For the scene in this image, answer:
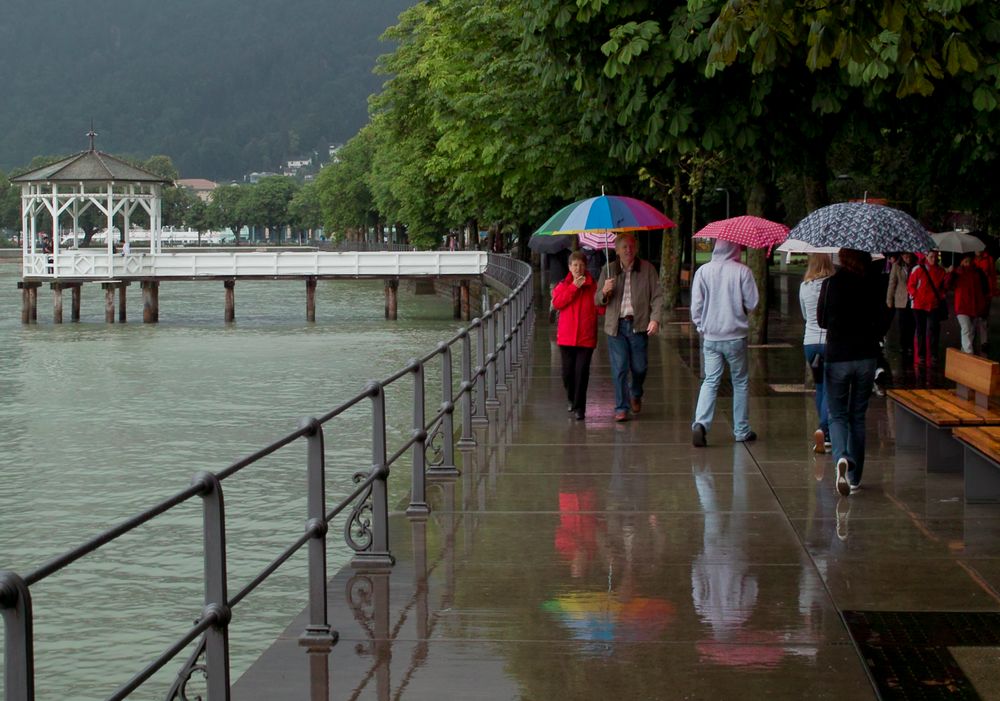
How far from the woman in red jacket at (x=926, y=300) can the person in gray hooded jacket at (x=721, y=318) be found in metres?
9.23

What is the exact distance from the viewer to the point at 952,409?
11180mm

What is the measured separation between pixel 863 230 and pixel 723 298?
1895 mm

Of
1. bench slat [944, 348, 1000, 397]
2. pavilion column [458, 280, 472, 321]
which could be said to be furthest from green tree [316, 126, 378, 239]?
bench slat [944, 348, 1000, 397]

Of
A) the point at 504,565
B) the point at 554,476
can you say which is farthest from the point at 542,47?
the point at 504,565

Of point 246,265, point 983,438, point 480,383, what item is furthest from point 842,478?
point 246,265

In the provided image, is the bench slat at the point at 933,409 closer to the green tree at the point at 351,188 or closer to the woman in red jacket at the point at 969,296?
the woman in red jacket at the point at 969,296

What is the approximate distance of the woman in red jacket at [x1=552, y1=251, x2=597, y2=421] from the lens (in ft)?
49.3

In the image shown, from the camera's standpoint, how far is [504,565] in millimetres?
8484

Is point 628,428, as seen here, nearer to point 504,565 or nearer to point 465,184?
point 504,565

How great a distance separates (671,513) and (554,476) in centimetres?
187

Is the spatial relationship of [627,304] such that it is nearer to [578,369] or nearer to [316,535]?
[578,369]

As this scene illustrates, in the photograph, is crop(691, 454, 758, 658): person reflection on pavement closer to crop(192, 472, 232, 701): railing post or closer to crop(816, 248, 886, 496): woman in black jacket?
crop(816, 248, 886, 496): woman in black jacket

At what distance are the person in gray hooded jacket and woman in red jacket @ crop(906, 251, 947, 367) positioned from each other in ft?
30.3

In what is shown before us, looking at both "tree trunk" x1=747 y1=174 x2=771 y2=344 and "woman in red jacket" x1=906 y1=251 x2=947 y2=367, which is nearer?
"woman in red jacket" x1=906 y1=251 x2=947 y2=367
